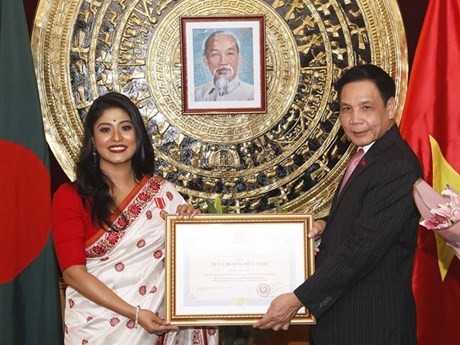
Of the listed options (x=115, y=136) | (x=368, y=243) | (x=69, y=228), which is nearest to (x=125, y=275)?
(x=69, y=228)

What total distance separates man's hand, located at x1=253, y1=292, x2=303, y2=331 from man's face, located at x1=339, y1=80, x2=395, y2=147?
0.56m

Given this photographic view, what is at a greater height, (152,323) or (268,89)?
(268,89)

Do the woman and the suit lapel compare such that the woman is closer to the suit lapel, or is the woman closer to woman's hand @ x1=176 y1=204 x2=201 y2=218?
woman's hand @ x1=176 y1=204 x2=201 y2=218

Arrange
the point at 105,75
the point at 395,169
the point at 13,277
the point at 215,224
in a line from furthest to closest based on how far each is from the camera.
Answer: the point at 105,75
the point at 13,277
the point at 215,224
the point at 395,169

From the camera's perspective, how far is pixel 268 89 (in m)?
3.35

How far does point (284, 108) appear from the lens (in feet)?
11.0

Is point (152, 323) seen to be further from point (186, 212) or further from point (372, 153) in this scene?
point (372, 153)

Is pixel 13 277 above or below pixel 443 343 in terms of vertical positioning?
above

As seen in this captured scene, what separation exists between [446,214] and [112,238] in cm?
111

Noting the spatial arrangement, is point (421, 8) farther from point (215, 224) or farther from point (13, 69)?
point (13, 69)

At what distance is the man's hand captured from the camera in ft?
7.51

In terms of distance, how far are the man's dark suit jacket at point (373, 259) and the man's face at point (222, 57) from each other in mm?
1225

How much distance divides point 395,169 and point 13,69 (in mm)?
1605

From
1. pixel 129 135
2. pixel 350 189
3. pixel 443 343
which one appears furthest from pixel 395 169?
pixel 443 343
